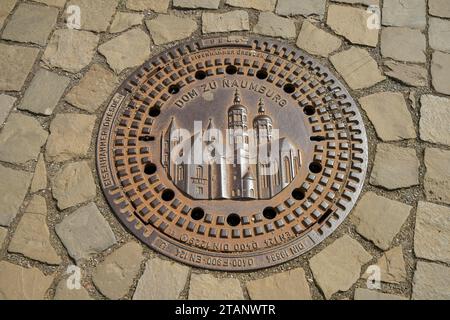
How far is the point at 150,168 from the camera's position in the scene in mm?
2514

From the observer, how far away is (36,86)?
9.25 ft

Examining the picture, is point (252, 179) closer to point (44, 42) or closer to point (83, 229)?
point (83, 229)

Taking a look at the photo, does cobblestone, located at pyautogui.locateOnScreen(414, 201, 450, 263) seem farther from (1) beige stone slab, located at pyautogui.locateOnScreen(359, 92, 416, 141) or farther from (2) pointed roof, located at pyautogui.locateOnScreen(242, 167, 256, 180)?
(2) pointed roof, located at pyautogui.locateOnScreen(242, 167, 256, 180)

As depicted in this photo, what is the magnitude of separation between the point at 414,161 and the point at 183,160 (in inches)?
51.4

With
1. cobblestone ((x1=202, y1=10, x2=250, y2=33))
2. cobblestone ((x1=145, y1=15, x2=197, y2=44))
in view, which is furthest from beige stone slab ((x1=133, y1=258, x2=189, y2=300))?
cobblestone ((x1=202, y1=10, x2=250, y2=33))

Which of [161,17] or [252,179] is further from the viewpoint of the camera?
[161,17]

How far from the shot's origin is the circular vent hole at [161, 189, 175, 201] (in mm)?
2416

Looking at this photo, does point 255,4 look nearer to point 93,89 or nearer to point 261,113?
point 261,113

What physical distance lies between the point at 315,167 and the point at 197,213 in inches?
28.0

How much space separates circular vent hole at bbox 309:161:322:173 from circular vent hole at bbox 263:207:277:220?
0.34 meters

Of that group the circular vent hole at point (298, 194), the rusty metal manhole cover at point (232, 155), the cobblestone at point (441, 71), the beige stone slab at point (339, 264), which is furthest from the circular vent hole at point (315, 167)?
the cobblestone at point (441, 71)
